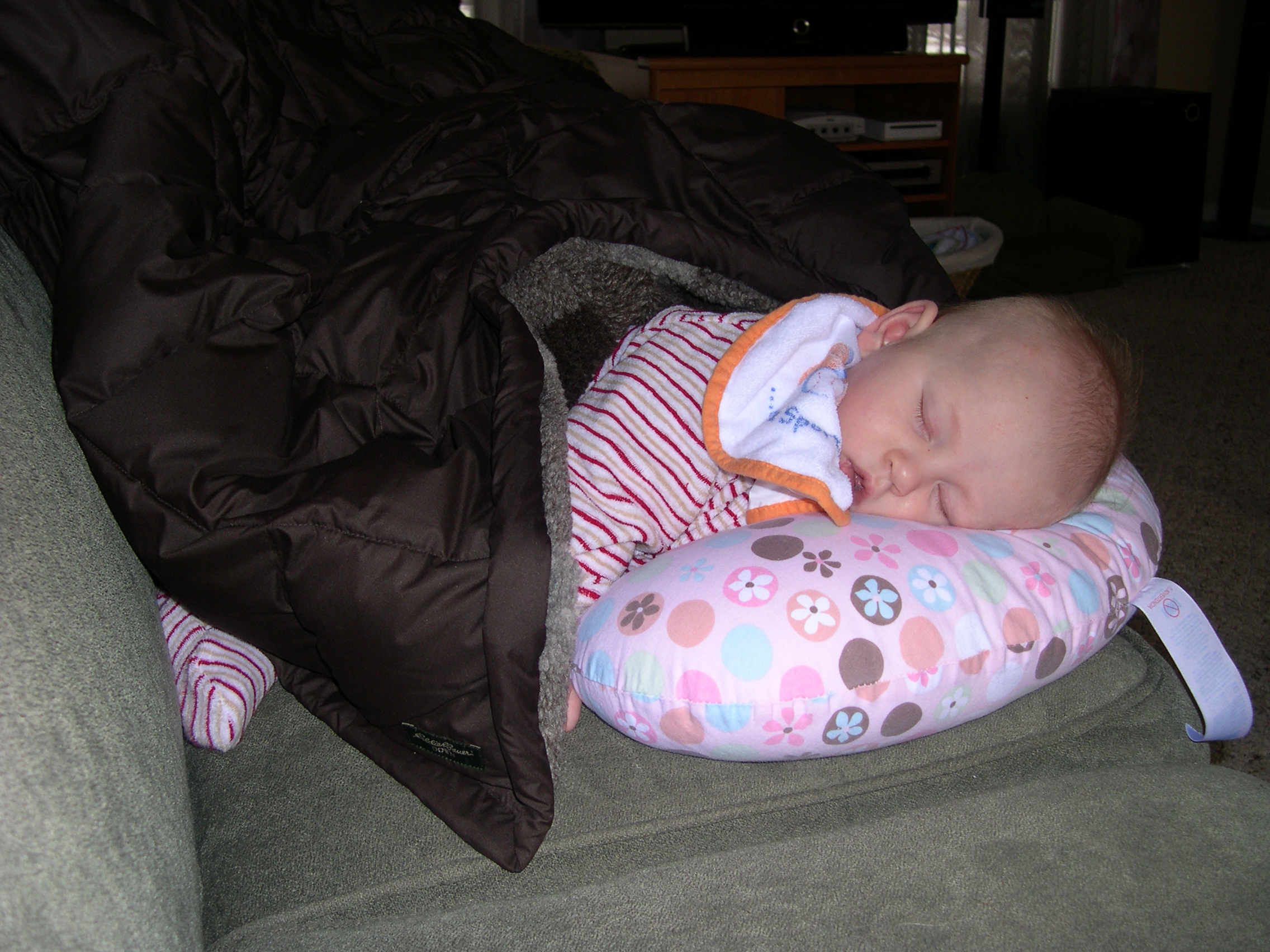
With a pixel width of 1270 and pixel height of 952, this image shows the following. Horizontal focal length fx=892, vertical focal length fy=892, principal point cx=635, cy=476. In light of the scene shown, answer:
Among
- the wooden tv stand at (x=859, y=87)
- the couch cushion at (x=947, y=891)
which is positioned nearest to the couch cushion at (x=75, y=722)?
the couch cushion at (x=947, y=891)

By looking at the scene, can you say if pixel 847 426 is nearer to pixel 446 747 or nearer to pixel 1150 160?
pixel 446 747

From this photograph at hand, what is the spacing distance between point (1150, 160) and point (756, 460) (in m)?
2.84

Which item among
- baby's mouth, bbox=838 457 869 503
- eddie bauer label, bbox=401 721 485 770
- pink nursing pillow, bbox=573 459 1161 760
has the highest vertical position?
baby's mouth, bbox=838 457 869 503

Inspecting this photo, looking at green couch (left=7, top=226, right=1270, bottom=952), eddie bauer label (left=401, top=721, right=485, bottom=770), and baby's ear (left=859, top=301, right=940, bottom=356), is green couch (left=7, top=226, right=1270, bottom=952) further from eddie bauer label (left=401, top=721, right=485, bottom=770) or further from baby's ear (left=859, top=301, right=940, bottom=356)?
baby's ear (left=859, top=301, right=940, bottom=356)

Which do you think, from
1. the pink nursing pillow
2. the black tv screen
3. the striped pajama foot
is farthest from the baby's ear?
the black tv screen

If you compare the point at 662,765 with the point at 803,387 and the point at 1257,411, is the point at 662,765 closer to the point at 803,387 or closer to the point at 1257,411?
the point at 803,387

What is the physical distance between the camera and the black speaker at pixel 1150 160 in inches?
116

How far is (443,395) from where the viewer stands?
83cm

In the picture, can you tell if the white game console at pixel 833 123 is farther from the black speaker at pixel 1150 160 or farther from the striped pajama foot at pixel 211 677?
the striped pajama foot at pixel 211 677

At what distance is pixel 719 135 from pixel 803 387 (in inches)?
14.6

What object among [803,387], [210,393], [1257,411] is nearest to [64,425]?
[210,393]

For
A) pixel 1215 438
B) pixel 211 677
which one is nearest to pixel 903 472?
pixel 211 677

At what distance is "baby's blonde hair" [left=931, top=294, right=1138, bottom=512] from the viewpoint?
82 cm

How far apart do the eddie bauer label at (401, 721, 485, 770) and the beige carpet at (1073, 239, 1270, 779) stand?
27.7 inches
